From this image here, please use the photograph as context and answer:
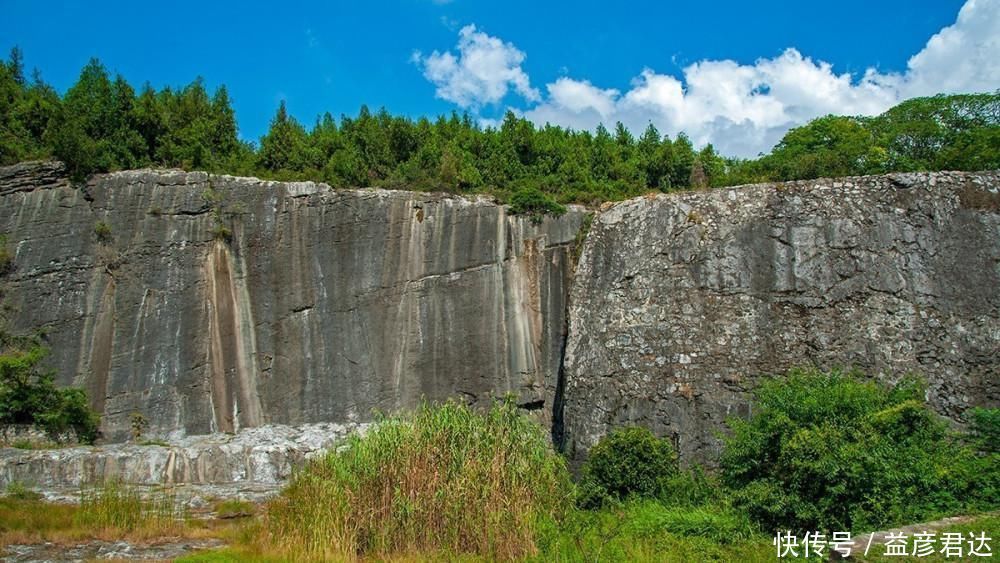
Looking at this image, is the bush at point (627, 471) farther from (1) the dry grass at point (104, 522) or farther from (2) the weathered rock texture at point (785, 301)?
Result: (1) the dry grass at point (104, 522)

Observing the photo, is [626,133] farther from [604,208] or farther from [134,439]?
[134,439]

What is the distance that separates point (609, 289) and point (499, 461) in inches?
350

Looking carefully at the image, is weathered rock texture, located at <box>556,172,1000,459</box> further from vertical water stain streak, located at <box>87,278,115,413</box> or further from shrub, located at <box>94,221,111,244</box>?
shrub, located at <box>94,221,111,244</box>

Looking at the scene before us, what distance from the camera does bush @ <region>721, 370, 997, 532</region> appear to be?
11.5 meters

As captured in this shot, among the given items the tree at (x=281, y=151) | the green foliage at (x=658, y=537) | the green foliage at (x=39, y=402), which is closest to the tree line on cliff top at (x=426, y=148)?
the tree at (x=281, y=151)

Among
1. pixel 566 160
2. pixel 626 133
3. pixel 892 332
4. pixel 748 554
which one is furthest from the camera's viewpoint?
pixel 626 133

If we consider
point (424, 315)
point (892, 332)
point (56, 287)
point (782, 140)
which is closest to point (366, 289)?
A: point (424, 315)

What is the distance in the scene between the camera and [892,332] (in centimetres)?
1780

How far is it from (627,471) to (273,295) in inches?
494

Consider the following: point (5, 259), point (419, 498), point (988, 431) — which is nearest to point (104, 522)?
point (419, 498)

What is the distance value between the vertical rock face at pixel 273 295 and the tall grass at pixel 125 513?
708 cm

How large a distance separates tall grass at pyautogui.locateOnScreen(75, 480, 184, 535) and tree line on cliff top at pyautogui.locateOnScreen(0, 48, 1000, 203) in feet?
39.6

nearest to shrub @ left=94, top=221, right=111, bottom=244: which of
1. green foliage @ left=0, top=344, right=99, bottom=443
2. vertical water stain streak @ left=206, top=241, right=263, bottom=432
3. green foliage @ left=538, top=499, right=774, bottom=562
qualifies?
vertical water stain streak @ left=206, top=241, right=263, bottom=432

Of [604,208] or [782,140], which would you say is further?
[782,140]
